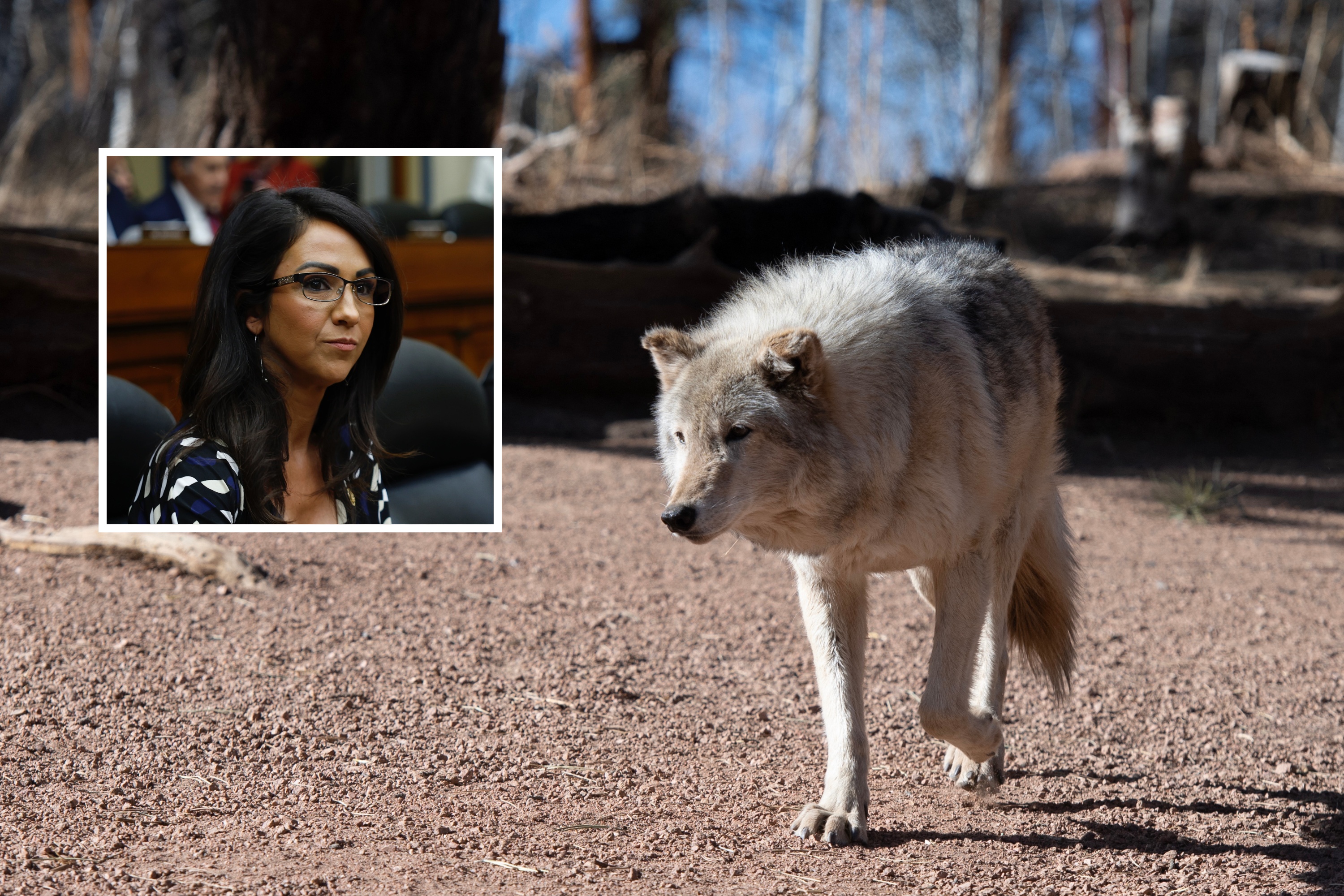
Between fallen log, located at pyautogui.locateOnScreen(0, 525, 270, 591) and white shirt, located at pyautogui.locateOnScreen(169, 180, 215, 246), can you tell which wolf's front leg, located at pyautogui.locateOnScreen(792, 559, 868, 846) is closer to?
white shirt, located at pyautogui.locateOnScreen(169, 180, 215, 246)

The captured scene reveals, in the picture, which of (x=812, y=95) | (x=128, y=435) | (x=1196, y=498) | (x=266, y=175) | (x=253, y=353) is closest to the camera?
(x=253, y=353)

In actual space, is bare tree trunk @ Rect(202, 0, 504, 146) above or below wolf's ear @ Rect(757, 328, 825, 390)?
above

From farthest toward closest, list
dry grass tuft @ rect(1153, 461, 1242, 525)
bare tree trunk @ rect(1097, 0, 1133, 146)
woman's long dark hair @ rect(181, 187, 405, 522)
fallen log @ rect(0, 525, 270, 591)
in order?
bare tree trunk @ rect(1097, 0, 1133, 146), dry grass tuft @ rect(1153, 461, 1242, 525), fallen log @ rect(0, 525, 270, 591), woman's long dark hair @ rect(181, 187, 405, 522)

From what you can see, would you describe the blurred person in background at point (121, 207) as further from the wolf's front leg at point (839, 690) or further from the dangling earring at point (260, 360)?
the wolf's front leg at point (839, 690)

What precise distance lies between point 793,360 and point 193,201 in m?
2.26

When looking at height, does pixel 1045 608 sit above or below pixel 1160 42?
below

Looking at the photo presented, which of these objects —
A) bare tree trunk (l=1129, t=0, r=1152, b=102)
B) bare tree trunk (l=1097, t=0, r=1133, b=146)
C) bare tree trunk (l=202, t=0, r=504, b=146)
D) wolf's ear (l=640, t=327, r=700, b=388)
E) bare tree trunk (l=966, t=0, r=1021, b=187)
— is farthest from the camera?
bare tree trunk (l=1129, t=0, r=1152, b=102)

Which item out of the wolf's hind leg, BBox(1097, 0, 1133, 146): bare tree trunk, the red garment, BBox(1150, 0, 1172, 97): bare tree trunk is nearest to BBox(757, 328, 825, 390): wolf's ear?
the wolf's hind leg

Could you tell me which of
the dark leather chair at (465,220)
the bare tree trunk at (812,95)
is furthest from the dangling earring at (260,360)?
the bare tree trunk at (812,95)

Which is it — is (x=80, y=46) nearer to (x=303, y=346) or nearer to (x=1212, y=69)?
(x=303, y=346)

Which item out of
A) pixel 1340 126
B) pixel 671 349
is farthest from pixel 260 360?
pixel 1340 126

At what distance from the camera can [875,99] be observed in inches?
614

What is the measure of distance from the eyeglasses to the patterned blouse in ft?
1.35

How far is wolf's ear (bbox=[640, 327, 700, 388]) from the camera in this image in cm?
302
